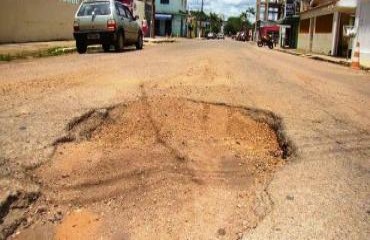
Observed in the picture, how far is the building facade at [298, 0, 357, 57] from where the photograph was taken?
88.8 feet

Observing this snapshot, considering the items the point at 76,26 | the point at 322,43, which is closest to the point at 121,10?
the point at 76,26

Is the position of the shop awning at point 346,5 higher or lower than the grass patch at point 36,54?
higher

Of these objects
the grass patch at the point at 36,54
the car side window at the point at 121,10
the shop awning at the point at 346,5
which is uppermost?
the shop awning at the point at 346,5

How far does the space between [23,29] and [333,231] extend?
19.0 m

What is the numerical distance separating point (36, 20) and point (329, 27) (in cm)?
1722

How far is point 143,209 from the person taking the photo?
4.09 meters

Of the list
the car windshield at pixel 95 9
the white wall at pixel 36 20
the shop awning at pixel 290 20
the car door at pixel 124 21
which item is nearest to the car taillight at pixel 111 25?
the car windshield at pixel 95 9

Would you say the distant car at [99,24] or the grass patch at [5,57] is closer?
the grass patch at [5,57]

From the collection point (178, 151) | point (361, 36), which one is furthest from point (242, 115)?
point (361, 36)

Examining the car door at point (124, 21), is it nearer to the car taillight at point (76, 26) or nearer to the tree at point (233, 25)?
the car taillight at point (76, 26)

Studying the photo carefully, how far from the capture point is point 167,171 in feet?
15.5

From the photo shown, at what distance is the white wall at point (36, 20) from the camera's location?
19031mm

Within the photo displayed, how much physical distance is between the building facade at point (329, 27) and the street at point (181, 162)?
18364 millimetres

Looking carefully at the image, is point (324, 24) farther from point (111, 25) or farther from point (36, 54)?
point (36, 54)
